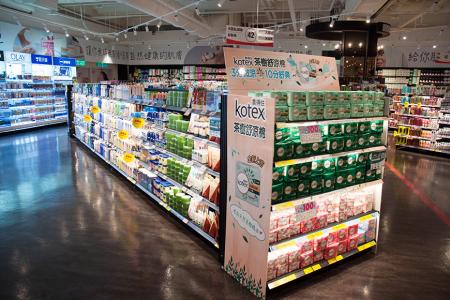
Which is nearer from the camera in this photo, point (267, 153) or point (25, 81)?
point (267, 153)

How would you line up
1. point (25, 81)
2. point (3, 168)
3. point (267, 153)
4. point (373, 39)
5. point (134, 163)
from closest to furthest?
1. point (267, 153)
2. point (134, 163)
3. point (3, 168)
4. point (373, 39)
5. point (25, 81)

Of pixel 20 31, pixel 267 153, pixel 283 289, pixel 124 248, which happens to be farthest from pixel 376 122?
pixel 20 31

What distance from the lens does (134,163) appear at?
682cm

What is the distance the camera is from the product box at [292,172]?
338cm

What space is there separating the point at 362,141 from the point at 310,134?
920 millimetres

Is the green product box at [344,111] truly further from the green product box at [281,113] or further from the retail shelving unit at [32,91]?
the retail shelving unit at [32,91]

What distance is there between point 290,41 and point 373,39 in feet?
22.8

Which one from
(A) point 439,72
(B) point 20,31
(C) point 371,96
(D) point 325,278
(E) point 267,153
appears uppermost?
(B) point 20,31

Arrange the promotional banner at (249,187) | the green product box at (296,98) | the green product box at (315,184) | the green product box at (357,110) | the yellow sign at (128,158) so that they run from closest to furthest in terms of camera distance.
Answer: the promotional banner at (249,187), the green product box at (296,98), the green product box at (315,184), the green product box at (357,110), the yellow sign at (128,158)

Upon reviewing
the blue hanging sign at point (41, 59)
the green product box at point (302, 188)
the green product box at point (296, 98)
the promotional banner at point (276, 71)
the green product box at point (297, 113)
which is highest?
the blue hanging sign at point (41, 59)

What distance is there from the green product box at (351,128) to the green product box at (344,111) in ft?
0.30

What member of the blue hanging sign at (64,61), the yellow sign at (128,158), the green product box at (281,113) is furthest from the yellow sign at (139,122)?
the blue hanging sign at (64,61)

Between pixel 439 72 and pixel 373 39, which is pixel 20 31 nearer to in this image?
pixel 373 39

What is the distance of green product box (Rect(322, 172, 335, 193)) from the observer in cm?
371
